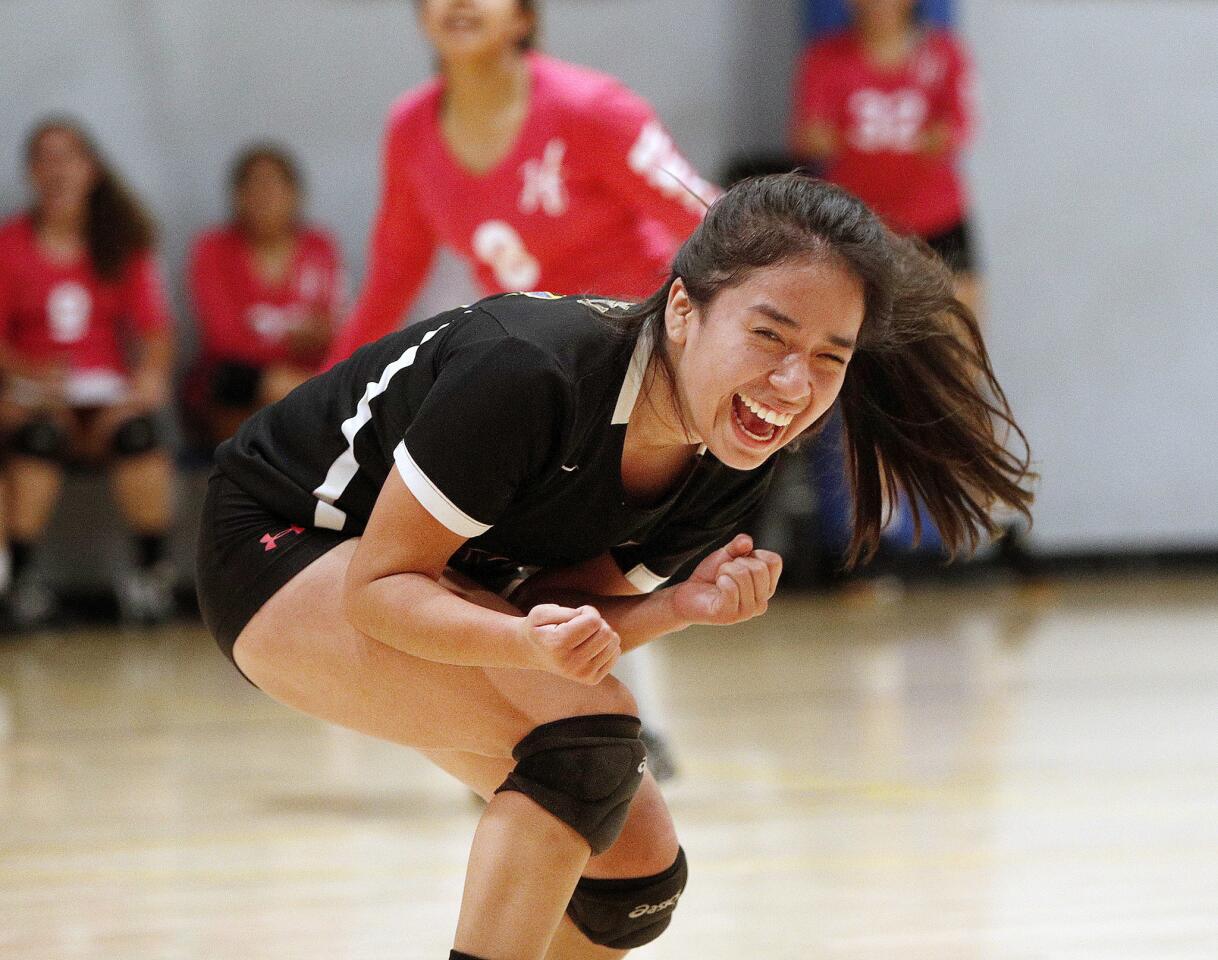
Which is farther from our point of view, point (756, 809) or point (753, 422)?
point (756, 809)

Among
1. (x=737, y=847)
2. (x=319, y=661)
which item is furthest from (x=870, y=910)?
(x=319, y=661)

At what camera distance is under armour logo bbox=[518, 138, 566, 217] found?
9.65ft

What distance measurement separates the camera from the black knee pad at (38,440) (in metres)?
4.97

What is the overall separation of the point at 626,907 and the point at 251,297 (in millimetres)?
3989

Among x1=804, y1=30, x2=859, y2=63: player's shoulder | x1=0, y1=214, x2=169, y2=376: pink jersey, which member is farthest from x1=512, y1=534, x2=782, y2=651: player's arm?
x1=804, y1=30, x2=859, y2=63: player's shoulder

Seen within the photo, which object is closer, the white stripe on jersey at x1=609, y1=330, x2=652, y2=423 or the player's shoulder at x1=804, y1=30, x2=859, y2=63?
the white stripe on jersey at x1=609, y1=330, x2=652, y2=423

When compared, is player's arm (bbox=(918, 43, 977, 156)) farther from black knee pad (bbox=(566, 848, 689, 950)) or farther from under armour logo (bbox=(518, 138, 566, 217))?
black knee pad (bbox=(566, 848, 689, 950))

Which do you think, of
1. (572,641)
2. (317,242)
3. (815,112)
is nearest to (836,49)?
(815,112)

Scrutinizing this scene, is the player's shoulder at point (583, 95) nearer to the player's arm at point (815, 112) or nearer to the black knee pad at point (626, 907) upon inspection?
the black knee pad at point (626, 907)

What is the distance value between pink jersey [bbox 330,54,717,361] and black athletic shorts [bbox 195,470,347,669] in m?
1.07

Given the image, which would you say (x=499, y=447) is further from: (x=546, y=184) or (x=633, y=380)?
(x=546, y=184)

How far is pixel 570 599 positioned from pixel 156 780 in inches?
66.1

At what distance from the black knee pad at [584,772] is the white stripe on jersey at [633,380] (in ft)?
1.03

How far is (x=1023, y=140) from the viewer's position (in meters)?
6.16
